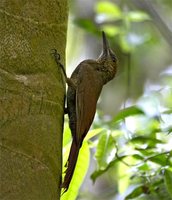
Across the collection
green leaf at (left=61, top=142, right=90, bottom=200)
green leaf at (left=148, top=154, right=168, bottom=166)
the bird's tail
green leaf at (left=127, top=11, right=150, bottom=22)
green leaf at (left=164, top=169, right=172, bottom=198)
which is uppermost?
the bird's tail

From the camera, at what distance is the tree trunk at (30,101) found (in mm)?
1714

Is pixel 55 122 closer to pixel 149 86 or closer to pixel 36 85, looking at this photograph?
pixel 36 85

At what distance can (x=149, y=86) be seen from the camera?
17.0 feet

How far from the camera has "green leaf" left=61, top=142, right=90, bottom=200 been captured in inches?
88.4

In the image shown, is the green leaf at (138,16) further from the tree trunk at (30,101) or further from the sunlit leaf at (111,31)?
the tree trunk at (30,101)

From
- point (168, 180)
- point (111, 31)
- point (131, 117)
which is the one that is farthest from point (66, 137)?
point (111, 31)

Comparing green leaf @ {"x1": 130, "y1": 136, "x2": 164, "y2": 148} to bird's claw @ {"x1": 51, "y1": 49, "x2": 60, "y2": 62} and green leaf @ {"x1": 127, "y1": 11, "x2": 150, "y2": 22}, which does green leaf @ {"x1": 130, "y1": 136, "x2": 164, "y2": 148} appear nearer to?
bird's claw @ {"x1": 51, "y1": 49, "x2": 60, "y2": 62}

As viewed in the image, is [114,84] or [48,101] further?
[114,84]

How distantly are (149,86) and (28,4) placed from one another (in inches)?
130

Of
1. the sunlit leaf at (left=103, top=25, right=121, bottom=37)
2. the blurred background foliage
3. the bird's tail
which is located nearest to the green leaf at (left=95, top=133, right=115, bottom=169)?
the blurred background foliage

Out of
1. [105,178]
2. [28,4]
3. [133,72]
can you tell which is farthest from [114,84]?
Answer: [28,4]

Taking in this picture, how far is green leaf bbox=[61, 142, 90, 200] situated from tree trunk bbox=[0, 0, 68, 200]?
37 cm

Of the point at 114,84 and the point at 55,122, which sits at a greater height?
the point at 55,122

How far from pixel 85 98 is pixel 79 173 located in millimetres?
379
